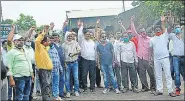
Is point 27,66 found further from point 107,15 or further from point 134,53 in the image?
point 107,15

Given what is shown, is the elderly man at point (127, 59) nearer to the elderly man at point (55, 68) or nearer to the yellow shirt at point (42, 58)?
the elderly man at point (55, 68)

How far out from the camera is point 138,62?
32.4ft

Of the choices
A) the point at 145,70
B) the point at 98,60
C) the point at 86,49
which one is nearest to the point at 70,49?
the point at 86,49

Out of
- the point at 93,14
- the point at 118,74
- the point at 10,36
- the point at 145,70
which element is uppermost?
the point at 93,14

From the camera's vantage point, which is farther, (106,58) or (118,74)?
(118,74)

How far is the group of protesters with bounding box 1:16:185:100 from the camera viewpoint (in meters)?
7.75

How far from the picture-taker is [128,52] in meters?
9.73

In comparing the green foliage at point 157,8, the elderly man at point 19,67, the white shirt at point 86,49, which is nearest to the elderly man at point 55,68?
the elderly man at point 19,67

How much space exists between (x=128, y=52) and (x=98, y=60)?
917mm

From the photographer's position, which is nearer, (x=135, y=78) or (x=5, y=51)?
(x=5, y=51)

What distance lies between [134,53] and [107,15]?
74.8 ft

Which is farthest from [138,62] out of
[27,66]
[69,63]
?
[27,66]

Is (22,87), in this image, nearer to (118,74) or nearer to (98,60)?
(98,60)

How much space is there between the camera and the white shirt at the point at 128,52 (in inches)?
383
